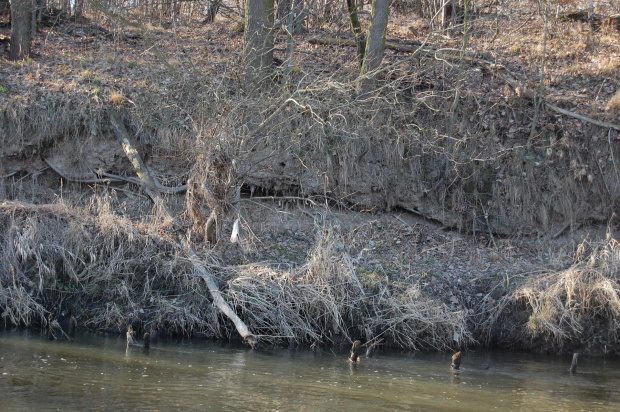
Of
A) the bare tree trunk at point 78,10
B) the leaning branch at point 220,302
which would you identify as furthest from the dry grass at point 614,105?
the bare tree trunk at point 78,10

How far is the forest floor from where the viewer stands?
13.3 metres

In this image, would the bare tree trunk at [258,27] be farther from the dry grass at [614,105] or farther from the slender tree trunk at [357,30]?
the dry grass at [614,105]

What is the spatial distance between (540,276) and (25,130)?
10834 millimetres

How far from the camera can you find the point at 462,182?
15.5m

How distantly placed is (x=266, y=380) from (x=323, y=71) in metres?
8.13

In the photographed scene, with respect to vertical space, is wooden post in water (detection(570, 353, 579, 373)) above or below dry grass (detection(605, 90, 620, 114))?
below

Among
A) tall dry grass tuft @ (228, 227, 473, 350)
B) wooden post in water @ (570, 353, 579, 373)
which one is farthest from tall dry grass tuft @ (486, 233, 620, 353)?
tall dry grass tuft @ (228, 227, 473, 350)

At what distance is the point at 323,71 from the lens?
15273mm

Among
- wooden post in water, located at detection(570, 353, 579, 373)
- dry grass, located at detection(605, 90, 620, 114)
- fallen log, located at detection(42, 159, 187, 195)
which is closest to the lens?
wooden post in water, located at detection(570, 353, 579, 373)

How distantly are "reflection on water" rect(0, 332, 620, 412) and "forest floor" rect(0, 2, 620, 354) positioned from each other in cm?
213

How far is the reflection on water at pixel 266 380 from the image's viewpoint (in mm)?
7969

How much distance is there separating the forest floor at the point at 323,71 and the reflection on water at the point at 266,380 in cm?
213

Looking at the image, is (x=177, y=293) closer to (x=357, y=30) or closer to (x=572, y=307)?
(x=572, y=307)

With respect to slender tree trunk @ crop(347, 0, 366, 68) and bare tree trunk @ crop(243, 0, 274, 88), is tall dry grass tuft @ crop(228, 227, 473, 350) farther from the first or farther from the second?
slender tree trunk @ crop(347, 0, 366, 68)
